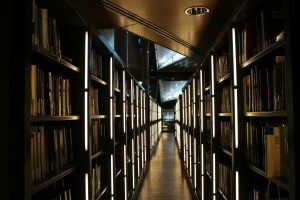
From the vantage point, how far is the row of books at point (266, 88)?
163cm

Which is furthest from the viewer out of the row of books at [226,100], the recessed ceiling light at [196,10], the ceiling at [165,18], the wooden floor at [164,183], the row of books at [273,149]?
the wooden floor at [164,183]

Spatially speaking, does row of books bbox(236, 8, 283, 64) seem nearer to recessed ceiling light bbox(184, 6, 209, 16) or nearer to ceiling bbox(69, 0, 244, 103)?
ceiling bbox(69, 0, 244, 103)

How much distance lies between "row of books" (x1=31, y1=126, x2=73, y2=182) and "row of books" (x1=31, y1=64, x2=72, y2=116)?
0.11 metres

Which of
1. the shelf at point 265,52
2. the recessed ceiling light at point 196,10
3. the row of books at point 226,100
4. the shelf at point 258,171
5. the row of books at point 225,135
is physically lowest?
the shelf at point 258,171

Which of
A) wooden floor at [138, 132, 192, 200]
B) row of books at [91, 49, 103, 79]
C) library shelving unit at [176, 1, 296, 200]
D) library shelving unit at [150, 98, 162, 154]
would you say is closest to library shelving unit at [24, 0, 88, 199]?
row of books at [91, 49, 103, 79]

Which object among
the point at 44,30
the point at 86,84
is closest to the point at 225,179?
the point at 86,84

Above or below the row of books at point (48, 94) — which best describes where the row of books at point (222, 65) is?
above

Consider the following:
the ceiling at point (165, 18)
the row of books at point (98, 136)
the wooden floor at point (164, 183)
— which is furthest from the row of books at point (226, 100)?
the wooden floor at point (164, 183)

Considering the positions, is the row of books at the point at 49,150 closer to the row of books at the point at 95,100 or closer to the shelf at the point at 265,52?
the row of books at the point at 95,100

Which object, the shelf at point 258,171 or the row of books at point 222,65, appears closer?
the shelf at point 258,171

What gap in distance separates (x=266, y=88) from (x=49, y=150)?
1361 millimetres

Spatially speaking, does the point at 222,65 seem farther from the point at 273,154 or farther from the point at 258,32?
the point at 273,154

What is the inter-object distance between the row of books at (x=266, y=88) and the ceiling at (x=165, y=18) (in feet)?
2.09

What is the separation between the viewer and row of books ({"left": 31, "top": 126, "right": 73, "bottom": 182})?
5.23 feet
